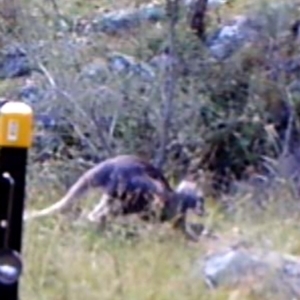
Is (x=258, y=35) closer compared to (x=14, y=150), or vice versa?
(x=14, y=150)

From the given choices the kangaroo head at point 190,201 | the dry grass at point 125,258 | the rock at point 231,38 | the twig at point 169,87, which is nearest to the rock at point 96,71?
the twig at point 169,87

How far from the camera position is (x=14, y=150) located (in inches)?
158

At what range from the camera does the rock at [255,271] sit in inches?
236

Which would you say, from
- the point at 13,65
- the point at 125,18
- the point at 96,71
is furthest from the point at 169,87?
the point at 13,65

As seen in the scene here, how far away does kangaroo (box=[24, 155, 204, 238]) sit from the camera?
27.5ft

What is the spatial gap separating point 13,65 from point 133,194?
5229 millimetres

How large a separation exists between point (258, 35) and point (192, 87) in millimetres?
1377

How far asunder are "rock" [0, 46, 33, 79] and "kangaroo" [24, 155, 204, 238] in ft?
14.0

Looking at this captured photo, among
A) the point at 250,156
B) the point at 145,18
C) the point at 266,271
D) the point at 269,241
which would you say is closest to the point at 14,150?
the point at 266,271

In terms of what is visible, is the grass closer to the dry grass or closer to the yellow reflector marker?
the dry grass

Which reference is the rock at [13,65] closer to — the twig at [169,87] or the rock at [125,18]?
the rock at [125,18]

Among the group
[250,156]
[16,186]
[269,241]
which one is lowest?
[250,156]

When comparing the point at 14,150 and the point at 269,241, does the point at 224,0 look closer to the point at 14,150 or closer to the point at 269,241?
the point at 269,241

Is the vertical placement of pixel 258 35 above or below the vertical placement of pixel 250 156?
above
